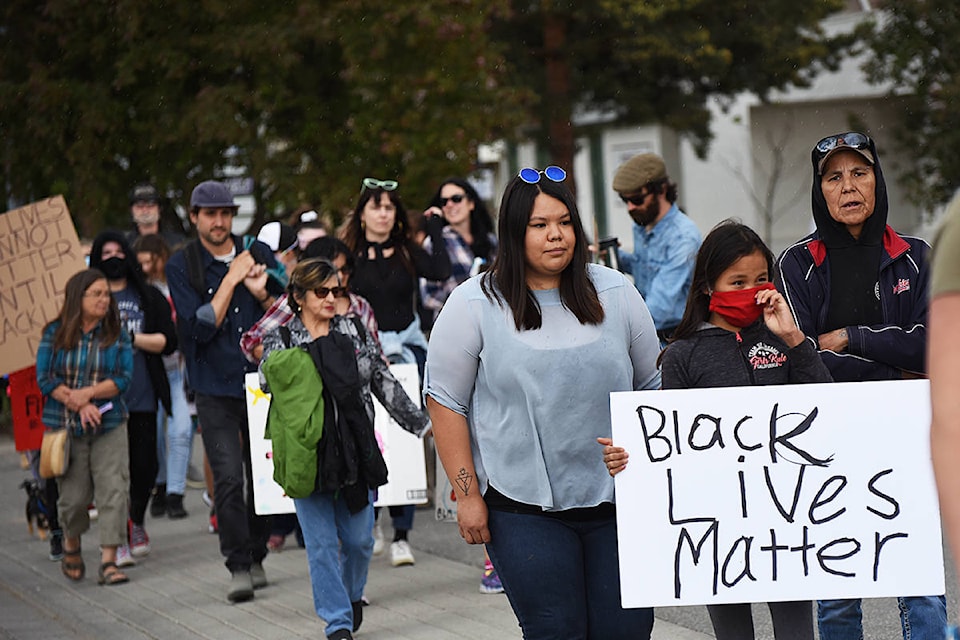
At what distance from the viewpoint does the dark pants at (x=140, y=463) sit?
9578 millimetres

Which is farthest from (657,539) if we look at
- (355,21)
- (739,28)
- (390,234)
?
(739,28)

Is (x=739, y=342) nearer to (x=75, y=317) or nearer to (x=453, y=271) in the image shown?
(x=75, y=317)

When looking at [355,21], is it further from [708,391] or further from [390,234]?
[708,391]

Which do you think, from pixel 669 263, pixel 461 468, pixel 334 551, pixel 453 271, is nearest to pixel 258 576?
pixel 334 551

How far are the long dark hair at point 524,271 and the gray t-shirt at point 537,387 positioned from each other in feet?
0.10

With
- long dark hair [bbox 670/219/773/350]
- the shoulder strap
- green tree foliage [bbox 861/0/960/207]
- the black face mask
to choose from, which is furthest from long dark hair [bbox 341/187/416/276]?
green tree foliage [bbox 861/0/960/207]

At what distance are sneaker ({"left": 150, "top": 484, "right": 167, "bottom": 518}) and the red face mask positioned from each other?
736 centimetres

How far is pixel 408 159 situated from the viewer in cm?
1681

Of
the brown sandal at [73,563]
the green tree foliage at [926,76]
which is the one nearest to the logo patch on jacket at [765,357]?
the brown sandal at [73,563]

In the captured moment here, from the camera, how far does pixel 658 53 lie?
86.1 feet

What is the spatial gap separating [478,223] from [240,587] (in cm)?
333

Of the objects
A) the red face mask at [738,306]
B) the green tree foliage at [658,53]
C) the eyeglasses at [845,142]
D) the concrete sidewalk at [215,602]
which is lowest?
the concrete sidewalk at [215,602]

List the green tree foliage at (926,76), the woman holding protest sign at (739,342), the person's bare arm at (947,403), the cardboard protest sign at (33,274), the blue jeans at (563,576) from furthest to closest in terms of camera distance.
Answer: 1. the green tree foliage at (926,76)
2. the cardboard protest sign at (33,274)
3. the woman holding protest sign at (739,342)
4. the blue jeans at (563,576)
5. the person's bare arm at (947,403)

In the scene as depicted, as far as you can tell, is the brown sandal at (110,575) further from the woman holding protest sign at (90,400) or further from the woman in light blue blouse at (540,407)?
the woman in light blue blouse at (540,407)
